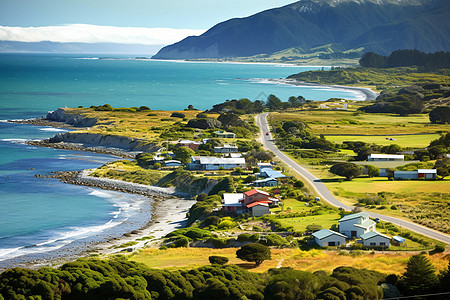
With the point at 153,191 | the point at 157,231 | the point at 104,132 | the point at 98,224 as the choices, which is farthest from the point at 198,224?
the point at 104,132

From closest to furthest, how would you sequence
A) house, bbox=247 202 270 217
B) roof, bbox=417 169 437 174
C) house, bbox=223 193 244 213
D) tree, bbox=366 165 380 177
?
house, bbox=247 202 270 217 → house, bbox=223 193 244 213 → roof, bbox=417 169 437 174 → tree, bbox=366 165 380 177

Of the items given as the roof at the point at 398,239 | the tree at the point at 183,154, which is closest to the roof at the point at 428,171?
the roof at the point at 398,239

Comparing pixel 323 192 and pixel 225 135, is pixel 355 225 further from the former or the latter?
pixel 225 135

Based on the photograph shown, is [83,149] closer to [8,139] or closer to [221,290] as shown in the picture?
[8,139]

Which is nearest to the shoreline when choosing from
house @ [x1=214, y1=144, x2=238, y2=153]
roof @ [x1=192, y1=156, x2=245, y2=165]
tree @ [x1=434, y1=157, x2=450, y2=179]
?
roof @ [x1=192, y1=156, x2=245, y2=165]

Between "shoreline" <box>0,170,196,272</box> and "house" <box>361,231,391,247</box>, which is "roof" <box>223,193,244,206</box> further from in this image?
"house" <box>361,231,391,247</box>

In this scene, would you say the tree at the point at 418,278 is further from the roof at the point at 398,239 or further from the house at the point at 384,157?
the house at the point at 384,157
